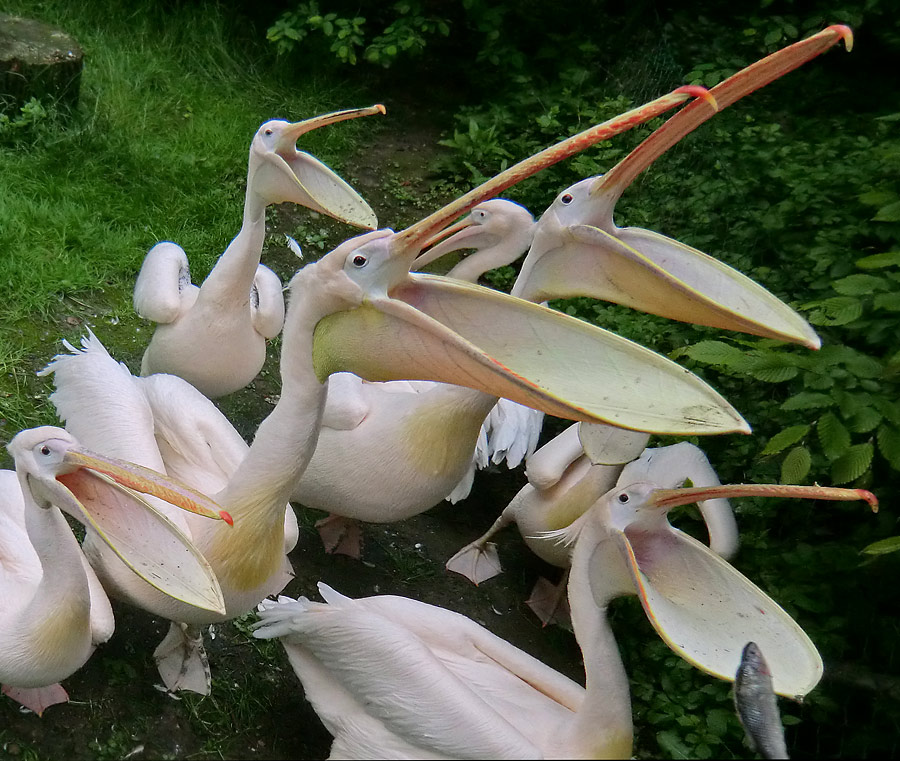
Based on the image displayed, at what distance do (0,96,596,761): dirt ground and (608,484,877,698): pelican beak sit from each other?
3.80 feet

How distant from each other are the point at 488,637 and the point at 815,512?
136 cm

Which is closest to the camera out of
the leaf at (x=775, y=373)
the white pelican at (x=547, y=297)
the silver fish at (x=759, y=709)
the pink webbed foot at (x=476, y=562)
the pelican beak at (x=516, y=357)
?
the silver fish at (x=759, y=709)

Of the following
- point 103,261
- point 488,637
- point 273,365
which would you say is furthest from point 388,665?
point 103,261

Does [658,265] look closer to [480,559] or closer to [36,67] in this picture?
[480,559]

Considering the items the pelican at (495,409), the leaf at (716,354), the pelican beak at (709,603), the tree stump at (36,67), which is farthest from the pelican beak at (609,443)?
the tree stump at (36,67)

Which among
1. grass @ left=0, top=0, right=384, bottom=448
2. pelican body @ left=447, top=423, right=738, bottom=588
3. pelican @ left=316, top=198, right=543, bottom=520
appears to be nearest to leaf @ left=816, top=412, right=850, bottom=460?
pelican body @ left=447, top=423, right=738, bottom=588

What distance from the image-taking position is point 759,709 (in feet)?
5.46

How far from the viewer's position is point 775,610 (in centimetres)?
221

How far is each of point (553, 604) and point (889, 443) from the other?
139 cm

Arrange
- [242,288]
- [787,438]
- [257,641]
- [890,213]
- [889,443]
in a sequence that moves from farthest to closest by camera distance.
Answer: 1. [242,288]
2. [257,641]
3. [890,213]
4. [787,438]
5. [889,443]

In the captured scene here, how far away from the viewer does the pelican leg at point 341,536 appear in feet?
11.4

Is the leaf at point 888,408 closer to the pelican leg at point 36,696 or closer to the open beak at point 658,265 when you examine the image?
the open beak at point 658,265

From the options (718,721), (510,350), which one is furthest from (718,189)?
(510,350)

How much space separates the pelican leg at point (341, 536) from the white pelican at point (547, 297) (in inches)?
12.2
